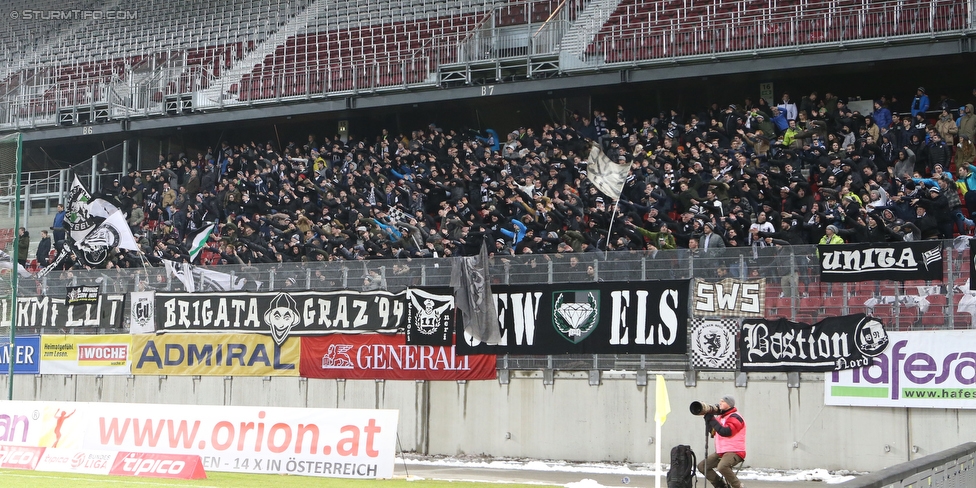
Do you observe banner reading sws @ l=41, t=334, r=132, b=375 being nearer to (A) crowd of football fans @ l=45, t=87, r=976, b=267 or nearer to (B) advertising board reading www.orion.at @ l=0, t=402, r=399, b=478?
(A) crowd of football fans @ l=45, t=87, r=976, b=267

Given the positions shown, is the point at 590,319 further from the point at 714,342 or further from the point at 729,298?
the point at 729,298

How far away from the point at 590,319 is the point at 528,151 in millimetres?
Result: 7229

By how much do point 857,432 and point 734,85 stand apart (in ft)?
41.1

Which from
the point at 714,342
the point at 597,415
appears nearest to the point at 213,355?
the point at 597,415

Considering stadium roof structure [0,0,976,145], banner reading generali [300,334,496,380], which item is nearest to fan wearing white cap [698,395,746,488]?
banner reading generali [300,334,496,380]

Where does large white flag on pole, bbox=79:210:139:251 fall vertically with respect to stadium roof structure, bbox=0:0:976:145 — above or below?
below

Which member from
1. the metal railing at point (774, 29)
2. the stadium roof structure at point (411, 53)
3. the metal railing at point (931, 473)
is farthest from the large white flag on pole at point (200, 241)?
the metal railing at point (931, 473)

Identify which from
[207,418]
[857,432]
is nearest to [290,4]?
[207,418]

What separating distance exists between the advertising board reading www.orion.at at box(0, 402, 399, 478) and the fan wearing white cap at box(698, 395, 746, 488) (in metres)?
4.88

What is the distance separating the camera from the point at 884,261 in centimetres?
1820

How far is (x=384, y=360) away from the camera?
22484mm

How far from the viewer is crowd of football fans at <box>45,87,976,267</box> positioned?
20562 mm

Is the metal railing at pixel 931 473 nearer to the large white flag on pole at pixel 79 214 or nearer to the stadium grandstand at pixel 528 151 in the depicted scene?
the stadium grandstand at pixel 528 151

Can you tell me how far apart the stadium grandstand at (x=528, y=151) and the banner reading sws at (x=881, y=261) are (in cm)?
8
